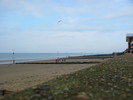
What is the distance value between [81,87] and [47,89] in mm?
998

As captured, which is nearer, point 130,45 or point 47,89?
point 47,89

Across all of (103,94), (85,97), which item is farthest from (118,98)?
(85,97)

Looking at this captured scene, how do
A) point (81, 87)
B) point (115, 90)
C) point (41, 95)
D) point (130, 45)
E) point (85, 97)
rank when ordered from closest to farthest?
point (85, 97)
point (41, 95)
point (115, 90)
point (81, 87)
point (130, 45)

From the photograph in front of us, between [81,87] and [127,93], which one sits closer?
[127,93]

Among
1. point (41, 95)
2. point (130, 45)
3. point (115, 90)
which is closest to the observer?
point (41, 95)

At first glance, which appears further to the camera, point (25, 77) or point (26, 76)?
point (26, 76)

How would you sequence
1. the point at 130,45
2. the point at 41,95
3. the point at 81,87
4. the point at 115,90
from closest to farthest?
the point at 41,95
the point at 115,90
the point at 81,87
the point at 130,45

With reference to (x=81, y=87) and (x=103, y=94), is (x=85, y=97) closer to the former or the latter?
(x=103, y=94)

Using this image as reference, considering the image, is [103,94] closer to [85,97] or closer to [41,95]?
[85,97]

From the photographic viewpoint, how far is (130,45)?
8081cm

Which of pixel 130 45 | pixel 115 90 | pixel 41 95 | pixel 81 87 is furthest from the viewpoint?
pixel 130 45

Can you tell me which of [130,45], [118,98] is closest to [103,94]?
[118,98]

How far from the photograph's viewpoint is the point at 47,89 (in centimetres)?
652

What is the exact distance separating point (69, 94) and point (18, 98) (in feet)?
3.97
